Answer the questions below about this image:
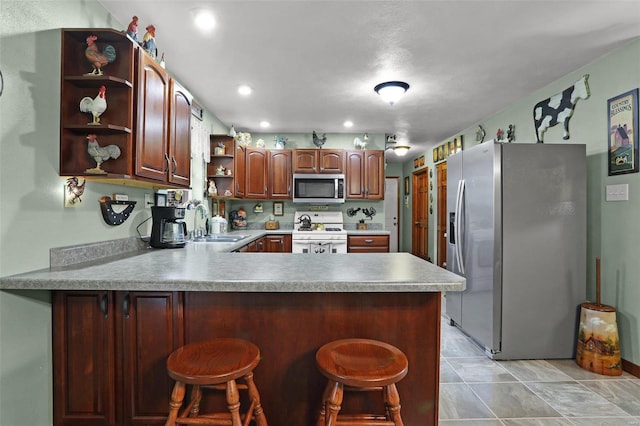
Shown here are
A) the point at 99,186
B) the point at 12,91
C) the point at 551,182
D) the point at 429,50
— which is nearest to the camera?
the point at 12,91

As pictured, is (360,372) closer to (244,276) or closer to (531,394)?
(244,276)

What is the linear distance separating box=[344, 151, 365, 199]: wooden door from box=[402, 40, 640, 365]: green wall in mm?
2462

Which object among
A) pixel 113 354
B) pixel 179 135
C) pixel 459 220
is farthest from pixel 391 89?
pixel 113 354

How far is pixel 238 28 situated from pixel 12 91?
4.48 feet

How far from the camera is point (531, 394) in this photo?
217 cm

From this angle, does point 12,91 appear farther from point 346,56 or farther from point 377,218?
point 377,218

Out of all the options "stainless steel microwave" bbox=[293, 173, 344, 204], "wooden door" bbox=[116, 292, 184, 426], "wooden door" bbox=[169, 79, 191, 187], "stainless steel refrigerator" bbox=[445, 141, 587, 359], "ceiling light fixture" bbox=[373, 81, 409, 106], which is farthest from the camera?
"stainless steel microwave" bbox=[293, 173, 344, 204]

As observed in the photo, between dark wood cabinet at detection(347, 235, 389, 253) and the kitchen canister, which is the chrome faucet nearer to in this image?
dark wood cabinet at detection(347, 235, 389, 253)

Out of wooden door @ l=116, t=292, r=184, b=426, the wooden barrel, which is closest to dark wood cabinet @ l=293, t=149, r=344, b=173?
the wooden barrel

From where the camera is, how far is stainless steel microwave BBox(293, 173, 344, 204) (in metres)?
4.81

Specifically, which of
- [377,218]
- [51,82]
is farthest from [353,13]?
[377,218]

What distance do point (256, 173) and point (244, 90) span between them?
62.3 inches

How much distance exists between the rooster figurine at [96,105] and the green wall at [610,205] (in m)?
3.57

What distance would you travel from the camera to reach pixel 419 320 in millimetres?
1554
